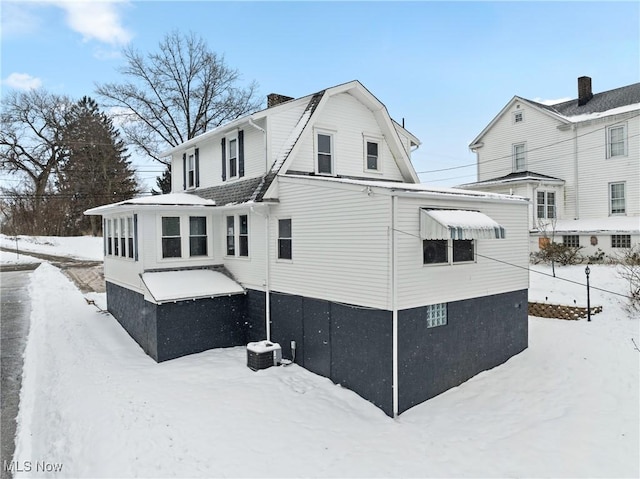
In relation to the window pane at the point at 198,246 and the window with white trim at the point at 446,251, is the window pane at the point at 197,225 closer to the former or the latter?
the window pane at the point at 198,246

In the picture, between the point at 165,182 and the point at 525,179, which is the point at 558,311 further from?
the point at 165,182

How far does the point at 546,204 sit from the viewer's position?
24.1m

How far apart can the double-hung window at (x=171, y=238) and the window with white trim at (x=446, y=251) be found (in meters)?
8.16

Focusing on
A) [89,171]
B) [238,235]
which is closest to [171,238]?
[238,235]

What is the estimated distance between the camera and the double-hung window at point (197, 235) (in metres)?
14.1

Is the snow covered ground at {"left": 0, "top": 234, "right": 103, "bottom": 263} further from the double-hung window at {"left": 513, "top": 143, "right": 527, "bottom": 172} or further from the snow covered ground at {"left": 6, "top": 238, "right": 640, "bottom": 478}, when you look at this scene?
the double-hung window at {"left": 513, "top": 143, "right": 527, "bottom": 172}

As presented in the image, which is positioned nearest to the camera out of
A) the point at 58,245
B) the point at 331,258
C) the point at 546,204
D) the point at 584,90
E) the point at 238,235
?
the point at 331,258

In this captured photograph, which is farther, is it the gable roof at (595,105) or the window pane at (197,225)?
the gable roof at (595,105)

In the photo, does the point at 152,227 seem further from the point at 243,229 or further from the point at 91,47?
the point at 91,47

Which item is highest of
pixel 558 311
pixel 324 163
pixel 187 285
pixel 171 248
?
pixel 324 163

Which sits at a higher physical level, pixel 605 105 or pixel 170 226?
pixel 605 105

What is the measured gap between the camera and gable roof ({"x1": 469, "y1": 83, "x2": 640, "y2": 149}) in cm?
2314

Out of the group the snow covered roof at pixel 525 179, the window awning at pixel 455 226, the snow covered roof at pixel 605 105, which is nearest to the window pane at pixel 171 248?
the window awning at pixel 455 226

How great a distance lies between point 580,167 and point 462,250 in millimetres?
17911
